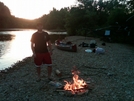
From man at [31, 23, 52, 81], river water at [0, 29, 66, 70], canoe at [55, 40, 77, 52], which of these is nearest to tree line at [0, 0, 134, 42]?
canoe at [55, 40, 77, 52]

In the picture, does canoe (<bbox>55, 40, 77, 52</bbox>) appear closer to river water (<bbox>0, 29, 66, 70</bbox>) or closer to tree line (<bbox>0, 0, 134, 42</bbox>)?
river water (<bbox>0, 29, 66, 70</bbox>)

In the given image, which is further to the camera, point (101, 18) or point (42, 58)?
point (101, 18)

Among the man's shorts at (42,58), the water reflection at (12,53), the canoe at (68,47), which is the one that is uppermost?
the man's shorts at (42,58)

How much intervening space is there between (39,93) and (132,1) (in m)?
25.7

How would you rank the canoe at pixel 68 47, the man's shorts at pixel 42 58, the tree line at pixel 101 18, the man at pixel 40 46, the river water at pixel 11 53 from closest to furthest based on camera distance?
1. the man at pixel 40 46
2. the man's shorts at pixel 42 58
3. the river water at pixel 11 53
4. the canoe at pixel 68 47
5. the tree line at pixel 101 18

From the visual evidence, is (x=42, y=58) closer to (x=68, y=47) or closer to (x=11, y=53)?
(x=68, y=47)

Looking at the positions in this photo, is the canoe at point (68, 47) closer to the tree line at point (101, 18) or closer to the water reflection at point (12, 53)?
the water reflection at point (12, 53)

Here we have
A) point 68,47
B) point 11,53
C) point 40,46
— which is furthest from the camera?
point 11,53

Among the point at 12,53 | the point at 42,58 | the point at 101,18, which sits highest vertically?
the point at 101,18

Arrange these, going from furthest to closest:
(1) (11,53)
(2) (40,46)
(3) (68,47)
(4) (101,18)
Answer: (4) (101,18), (1) (11,53), (3) (68,47), (2) (40,46)

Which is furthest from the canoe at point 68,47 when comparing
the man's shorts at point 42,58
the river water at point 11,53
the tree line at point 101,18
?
the tree line at point 101,18

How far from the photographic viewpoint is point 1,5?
144875 millimetres

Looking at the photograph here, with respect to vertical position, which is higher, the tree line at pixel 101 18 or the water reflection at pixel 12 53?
the tree line at pixel 101 18

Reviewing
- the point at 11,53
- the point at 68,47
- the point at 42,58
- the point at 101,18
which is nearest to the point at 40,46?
the point at 42,58
